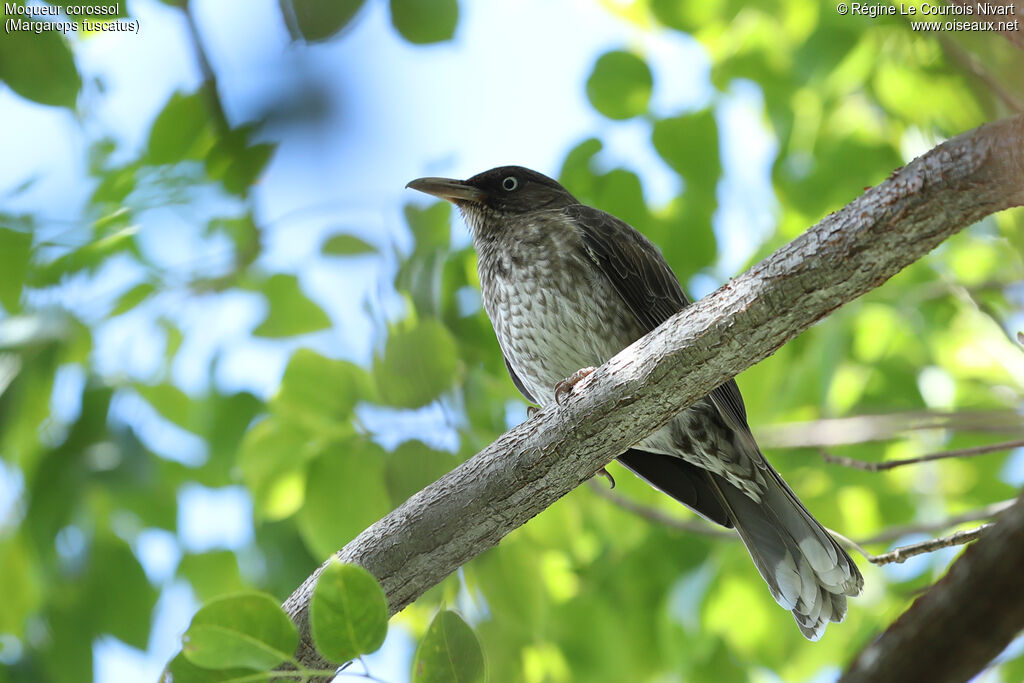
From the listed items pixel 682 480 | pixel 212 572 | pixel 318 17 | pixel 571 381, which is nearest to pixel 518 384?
pixel 682 480

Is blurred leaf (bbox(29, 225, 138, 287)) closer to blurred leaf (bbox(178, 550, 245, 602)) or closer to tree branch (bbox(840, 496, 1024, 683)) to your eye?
blurred leaf (bbox(178, 550, 245, 602))

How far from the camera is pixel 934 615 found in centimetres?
80

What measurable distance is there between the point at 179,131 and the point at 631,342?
76.1 inches

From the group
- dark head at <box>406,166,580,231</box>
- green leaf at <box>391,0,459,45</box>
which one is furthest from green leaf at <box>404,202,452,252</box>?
green leaf at <box>391,0,459,45</box>

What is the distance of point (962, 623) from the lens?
800 millimetres

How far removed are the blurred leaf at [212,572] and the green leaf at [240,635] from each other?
2.81 m

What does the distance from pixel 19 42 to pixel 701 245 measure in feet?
9.21

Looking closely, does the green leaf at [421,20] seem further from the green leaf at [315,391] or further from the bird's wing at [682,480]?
the bird's wing at [682,480]

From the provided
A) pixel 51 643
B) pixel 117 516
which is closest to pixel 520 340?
pixel 117 516

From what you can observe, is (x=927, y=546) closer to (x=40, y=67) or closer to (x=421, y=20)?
(x=421, y=20)

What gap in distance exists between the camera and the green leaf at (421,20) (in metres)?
1.77

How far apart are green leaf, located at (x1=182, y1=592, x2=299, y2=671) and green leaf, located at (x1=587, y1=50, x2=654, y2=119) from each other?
9.34ft

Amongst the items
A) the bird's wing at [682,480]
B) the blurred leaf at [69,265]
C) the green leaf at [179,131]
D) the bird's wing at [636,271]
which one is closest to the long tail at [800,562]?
the bird's wing at [682,480]

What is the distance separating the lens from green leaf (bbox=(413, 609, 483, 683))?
60.2 inches
